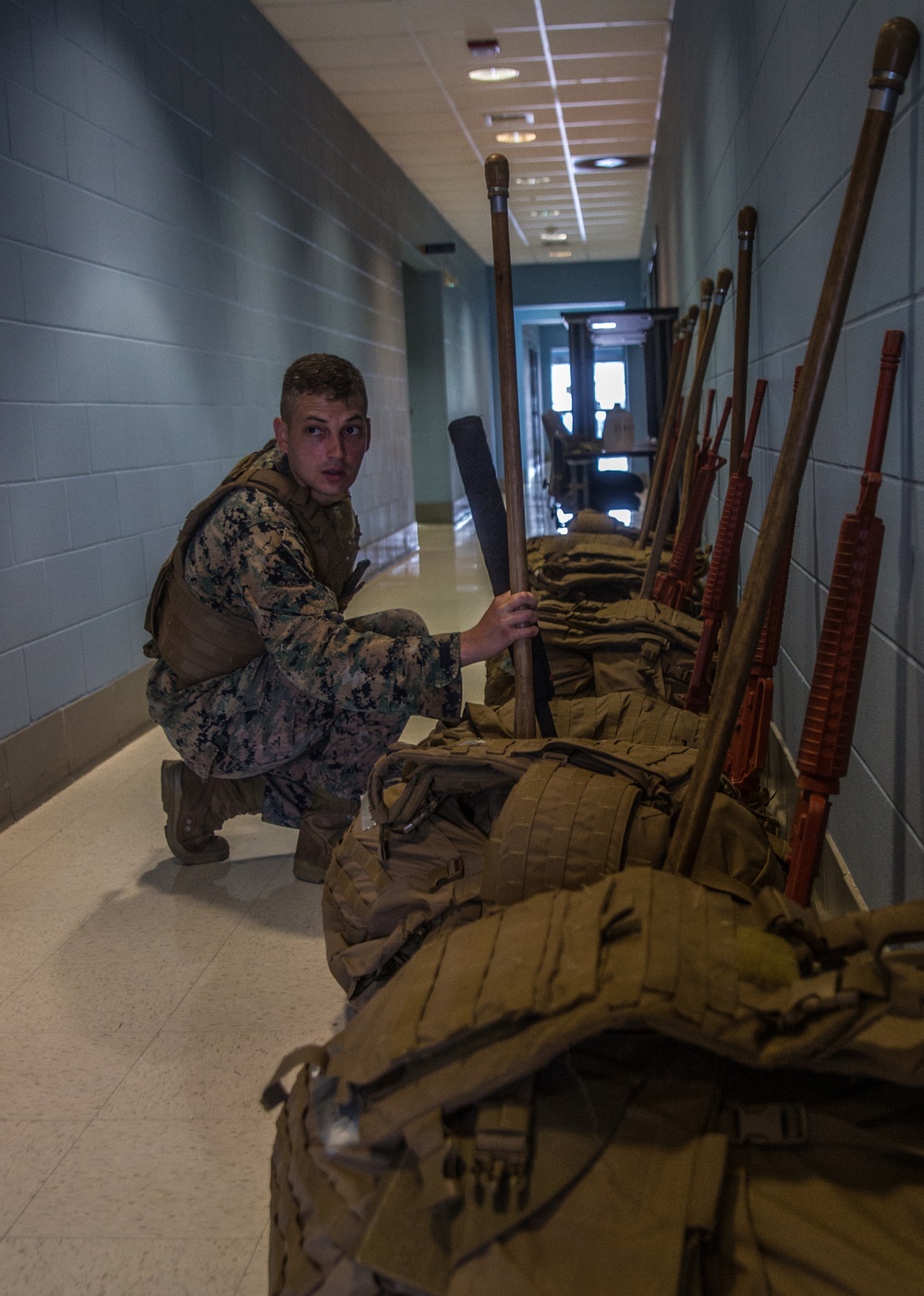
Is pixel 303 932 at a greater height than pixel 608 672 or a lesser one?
lesser

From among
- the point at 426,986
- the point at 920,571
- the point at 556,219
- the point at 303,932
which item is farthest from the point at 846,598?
the point at 556,219

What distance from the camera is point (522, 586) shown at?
1785 mm

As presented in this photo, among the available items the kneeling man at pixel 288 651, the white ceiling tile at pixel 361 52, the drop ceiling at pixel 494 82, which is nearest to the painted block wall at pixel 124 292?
the white ceiling tile at pixel 361 52

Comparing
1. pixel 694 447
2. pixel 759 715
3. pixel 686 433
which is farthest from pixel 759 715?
pixel 694 447

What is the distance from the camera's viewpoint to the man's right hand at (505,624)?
175 cm

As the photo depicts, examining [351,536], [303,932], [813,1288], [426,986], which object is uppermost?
[351,536]

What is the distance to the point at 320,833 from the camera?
2.56 m

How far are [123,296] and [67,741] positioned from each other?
149 centimetres

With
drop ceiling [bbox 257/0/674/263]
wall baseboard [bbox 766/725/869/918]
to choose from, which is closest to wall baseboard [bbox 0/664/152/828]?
wall baseboard [bbox 766/725/869/918]

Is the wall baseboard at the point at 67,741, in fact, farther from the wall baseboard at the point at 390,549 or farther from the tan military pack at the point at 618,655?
the wall baseboard at the point at 390,549

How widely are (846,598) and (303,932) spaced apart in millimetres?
1299

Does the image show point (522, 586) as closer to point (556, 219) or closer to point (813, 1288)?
point (813, 1288)

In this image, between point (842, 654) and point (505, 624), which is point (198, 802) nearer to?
point (505, 624)

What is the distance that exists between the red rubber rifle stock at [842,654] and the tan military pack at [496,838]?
75 mm
